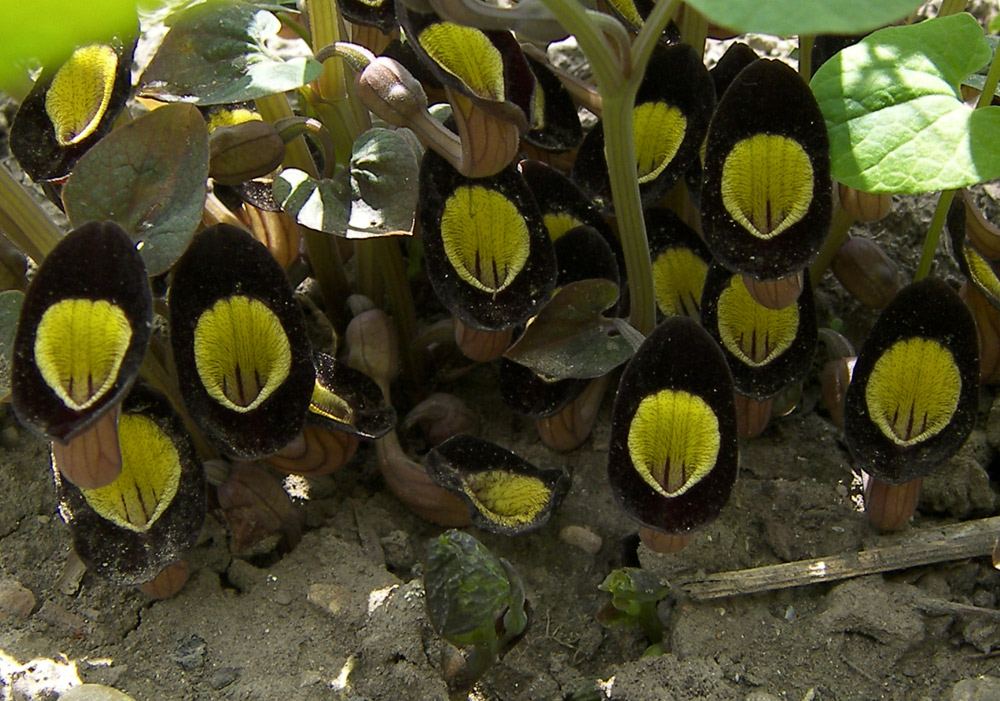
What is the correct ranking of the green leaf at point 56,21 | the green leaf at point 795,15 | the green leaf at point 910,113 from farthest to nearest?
the green leaf at point 910,113, the green leaf at point 795,15, the green leaf at point 56,21

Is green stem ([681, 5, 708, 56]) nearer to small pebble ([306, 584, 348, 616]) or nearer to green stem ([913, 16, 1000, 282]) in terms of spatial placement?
green stem ([913, 16, 1000, 282])

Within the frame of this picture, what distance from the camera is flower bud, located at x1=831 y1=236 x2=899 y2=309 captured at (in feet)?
4.78

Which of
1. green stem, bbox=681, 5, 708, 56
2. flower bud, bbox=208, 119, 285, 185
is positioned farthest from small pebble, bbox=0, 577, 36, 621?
green stem, bbox=681, 5, 708, 56

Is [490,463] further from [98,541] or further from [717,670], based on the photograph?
[98,541]

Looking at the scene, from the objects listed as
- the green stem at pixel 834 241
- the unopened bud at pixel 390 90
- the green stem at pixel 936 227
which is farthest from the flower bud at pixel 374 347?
the green stem at pixel 936 227

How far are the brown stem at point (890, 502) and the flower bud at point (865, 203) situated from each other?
13.2 inches

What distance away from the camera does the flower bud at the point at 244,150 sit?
1148mm

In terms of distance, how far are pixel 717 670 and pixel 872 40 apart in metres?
0.77

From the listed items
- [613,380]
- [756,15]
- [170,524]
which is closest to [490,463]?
[613,380]

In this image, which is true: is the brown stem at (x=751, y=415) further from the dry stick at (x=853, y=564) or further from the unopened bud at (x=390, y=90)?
the unopened bud at (x=390, y=90)

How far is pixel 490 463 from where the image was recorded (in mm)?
1249

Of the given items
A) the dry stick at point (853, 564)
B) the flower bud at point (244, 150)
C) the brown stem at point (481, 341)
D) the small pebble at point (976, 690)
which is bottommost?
Answer: the dry stick at point (853, 564)

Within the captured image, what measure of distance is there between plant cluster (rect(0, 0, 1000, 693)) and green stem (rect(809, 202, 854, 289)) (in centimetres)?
1

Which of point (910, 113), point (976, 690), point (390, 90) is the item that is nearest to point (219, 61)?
point (390, 90)
